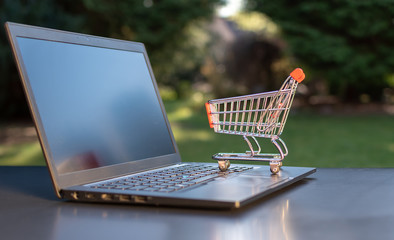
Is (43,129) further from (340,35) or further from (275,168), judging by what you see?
(340,35)

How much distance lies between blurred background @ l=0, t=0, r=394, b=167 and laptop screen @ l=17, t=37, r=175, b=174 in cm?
523

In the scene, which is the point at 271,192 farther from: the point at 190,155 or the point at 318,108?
the point at 318,108

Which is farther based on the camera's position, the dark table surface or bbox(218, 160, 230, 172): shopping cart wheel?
bbox(218, 160, 230, 172): shopping cart wheel

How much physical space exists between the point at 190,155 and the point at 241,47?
18.9ft

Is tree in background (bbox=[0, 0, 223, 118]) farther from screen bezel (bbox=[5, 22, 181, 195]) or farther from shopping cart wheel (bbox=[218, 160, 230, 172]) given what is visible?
shopping cart wheel (bbox=[218, 160, 230, 172])

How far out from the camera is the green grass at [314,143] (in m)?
6.88

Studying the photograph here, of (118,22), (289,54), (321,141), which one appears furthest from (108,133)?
(289,54)

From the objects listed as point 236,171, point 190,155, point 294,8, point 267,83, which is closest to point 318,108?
point 267,83

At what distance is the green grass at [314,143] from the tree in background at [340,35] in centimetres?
98

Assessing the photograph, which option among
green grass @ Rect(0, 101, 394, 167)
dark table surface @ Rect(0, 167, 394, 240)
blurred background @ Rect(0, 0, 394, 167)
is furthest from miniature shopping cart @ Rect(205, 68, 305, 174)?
blurred background @ Rect(0, 0, 394, 167)

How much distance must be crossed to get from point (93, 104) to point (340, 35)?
28.2 feet

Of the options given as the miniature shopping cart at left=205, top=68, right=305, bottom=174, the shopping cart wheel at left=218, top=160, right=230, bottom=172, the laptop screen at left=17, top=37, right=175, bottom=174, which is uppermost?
the laptop screen at left=17, top=37, right=175, bottom=174

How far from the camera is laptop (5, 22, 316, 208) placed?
1.09m

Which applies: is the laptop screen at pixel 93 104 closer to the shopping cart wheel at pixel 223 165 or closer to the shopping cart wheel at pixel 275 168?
the shopping cart wheel at pixel 223 165
